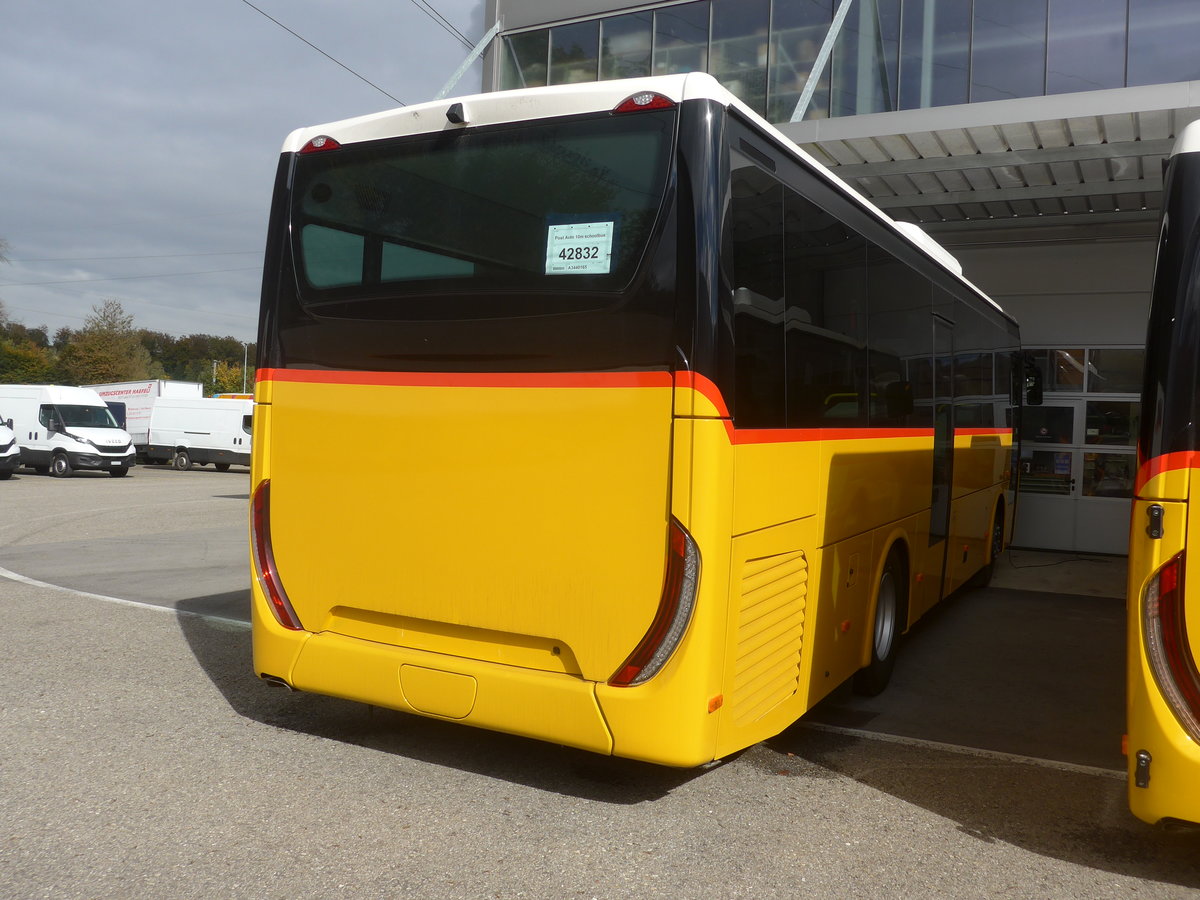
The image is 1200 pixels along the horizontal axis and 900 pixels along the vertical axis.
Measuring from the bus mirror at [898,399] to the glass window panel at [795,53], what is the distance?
12.3 meters

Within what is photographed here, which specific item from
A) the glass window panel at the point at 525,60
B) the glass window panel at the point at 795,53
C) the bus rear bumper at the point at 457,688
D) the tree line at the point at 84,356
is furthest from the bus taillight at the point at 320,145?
the tree line at the point at 84,356

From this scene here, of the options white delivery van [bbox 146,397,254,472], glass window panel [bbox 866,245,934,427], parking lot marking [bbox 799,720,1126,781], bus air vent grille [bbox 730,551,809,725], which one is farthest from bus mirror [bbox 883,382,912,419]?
white delivery van [bbox 146,397,254,472]

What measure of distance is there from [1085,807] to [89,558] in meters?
10.7

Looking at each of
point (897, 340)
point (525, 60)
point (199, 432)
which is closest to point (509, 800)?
point (897, 340)

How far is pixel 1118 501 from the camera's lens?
48.8ft

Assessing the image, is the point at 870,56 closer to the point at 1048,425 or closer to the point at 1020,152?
the point at 1020,152

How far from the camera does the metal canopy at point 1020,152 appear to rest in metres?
10.2

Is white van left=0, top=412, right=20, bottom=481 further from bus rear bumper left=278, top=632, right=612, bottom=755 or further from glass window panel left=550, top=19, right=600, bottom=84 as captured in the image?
bus rear bumper left=278, top=632, right=612, bottom=755

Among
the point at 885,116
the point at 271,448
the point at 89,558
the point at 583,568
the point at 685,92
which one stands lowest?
the point at 89,558

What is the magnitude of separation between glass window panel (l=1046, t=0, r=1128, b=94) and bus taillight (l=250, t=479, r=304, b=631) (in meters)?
13.8

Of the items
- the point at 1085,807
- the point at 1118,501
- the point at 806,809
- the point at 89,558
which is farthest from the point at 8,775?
the point at 1118,501

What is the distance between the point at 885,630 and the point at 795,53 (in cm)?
1427

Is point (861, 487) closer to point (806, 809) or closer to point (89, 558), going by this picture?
point (806, 809)

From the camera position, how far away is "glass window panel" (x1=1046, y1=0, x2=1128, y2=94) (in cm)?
1459
